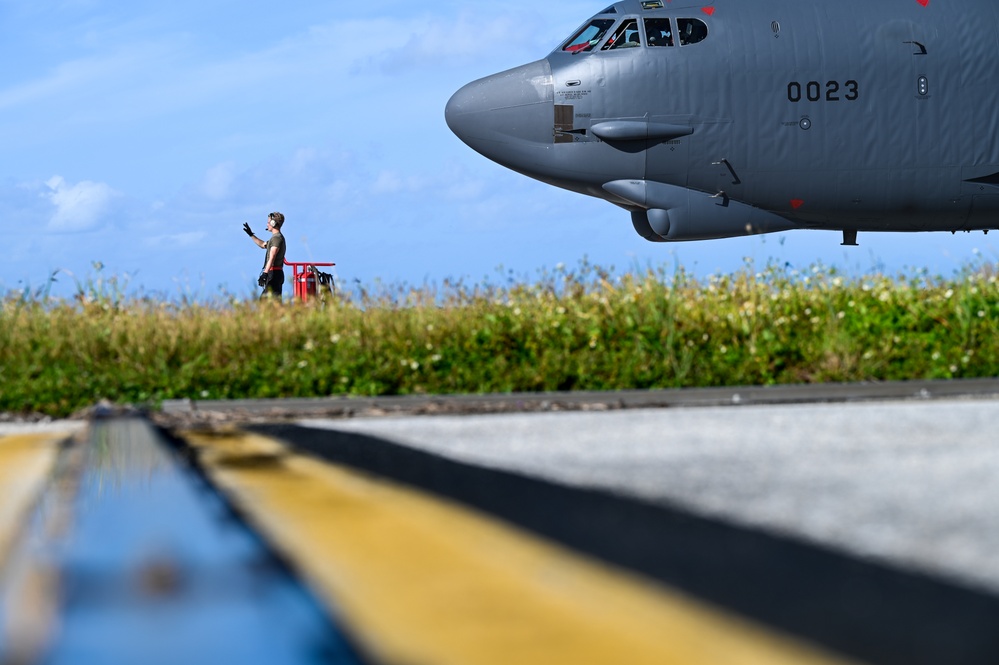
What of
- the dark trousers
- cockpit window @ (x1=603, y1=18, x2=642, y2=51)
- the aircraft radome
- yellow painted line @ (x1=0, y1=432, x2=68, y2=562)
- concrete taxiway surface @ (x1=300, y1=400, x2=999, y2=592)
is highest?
cockpit window @ (x1=603, y1=18, x2=642, y2=51)

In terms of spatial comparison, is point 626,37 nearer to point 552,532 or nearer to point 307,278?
point 307,278

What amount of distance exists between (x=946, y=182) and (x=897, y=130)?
3.95 ft

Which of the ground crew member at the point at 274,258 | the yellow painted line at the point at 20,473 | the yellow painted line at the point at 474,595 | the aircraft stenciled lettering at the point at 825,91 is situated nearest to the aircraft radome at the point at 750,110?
the aircraft stenciled lettering at the point at 825,91

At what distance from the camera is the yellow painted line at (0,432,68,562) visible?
4.45 meters

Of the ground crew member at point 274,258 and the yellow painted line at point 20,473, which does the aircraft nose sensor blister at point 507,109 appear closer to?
the ground crew member at point 274,258

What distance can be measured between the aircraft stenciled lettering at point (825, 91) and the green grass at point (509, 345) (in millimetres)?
4413

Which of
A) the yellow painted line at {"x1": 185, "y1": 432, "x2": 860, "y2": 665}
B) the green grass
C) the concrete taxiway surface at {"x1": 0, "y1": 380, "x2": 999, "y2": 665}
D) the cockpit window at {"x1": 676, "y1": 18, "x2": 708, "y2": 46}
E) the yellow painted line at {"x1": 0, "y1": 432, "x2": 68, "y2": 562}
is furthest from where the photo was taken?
the cockpit window at {"x1": 676, "y1": 18, "x2": 708, "y2": 46}

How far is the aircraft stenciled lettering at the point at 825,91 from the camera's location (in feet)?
52.1

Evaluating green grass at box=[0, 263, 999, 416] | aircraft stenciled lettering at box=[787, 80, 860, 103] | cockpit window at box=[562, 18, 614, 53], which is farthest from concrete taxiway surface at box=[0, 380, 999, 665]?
cockpit window at box=[562, 18, 614, 53]

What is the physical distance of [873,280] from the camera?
1322cm

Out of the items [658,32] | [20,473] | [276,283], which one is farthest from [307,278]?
[20,473]

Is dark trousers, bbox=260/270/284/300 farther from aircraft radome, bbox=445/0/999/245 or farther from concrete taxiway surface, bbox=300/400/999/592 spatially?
concrete taxiway surface, bbox=300/400/999/592

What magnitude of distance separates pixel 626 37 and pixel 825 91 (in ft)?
9.33

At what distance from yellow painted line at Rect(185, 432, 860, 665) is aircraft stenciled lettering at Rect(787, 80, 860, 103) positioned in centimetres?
1249
